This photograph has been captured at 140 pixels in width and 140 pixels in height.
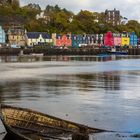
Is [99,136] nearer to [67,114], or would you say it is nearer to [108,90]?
[67,114]

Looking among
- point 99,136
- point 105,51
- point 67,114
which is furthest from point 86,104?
point 105,51

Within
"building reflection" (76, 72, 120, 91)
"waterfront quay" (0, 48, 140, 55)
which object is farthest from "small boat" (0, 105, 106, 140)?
"waterfront quay" (0, 48, 140, 55)

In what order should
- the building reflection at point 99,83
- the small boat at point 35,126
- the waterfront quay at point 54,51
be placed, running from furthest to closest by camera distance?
1. the waterfront quay at point 54,51
2. the building reflection at point 99,83
3. the small boat at point 35,126

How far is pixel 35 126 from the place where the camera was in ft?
52.9

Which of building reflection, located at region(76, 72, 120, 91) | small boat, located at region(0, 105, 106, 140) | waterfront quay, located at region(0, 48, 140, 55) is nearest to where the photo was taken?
small boat, located at region(0, 105, 106, 140)

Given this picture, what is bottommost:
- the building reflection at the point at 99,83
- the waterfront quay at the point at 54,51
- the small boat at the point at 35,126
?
the waterfront quay at the point at 54,51

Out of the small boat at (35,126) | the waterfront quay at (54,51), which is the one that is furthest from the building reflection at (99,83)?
the waterfront quay at (54,51)

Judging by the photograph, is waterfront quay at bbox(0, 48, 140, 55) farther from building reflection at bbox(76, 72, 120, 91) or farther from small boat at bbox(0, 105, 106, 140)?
small boat at bbox(0, 105, 106, 140)

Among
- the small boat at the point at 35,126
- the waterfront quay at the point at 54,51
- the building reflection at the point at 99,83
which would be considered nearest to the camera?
the small boat at the point at 35,126

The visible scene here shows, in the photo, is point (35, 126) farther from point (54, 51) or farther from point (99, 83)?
point (54, 51)

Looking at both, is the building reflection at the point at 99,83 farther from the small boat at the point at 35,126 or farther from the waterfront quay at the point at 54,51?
the waterfront quay at the point at 54,51

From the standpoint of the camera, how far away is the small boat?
1567 centimetres

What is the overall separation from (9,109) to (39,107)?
960cm

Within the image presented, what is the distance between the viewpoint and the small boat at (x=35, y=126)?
15.7m
